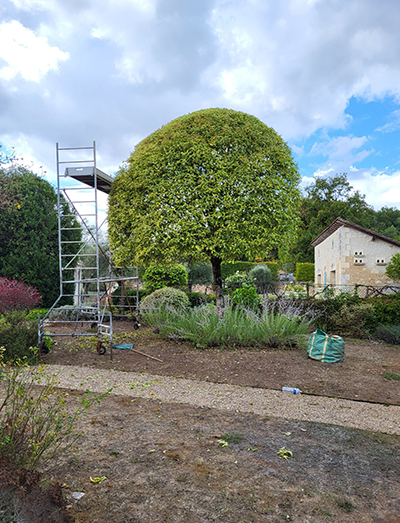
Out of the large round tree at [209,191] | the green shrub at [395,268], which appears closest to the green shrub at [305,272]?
the green shrub at [395,268]

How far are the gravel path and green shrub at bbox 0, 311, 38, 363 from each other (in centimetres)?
104

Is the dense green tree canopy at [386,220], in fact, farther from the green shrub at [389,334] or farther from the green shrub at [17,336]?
the green shrub at [17,336]

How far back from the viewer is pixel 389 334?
8430 mm

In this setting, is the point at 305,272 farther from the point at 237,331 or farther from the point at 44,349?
the point at 44,349

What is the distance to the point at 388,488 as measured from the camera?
2.48 m

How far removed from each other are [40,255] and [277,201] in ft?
26.7

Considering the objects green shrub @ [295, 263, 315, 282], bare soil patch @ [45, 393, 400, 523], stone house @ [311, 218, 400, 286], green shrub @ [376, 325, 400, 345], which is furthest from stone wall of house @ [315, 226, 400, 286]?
bare soil patch @ [45, 393, 400, 523]

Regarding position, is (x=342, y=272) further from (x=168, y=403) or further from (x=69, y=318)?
(x=168, y=403)

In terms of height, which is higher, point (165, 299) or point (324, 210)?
point (324, 210)

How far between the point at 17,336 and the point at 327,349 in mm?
5211

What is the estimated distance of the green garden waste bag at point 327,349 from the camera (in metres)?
6.23

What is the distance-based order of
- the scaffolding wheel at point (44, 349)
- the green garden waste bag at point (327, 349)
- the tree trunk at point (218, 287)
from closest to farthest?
the green garden waste bag at point (327, 349), the scaffolding wheel at point (44, 349), the tree trunk at point (218, 287)

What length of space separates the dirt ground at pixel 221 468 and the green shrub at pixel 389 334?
4.00 m

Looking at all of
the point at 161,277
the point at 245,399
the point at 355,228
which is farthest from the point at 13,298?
the point at 355,228
